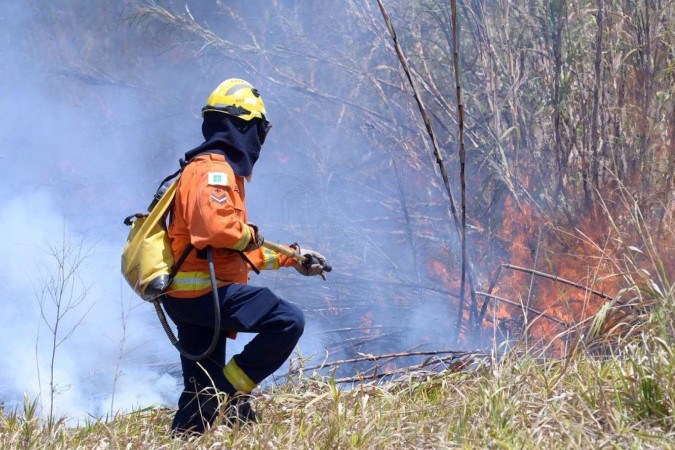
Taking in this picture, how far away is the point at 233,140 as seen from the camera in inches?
159

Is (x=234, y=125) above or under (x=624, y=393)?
above

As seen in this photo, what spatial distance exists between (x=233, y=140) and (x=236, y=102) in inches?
6.8

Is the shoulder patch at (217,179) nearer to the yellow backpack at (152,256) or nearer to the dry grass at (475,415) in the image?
the yellow backpack at (152,256)

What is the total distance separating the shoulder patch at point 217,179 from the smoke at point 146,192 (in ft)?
2.88

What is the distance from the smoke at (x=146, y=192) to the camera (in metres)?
6.36

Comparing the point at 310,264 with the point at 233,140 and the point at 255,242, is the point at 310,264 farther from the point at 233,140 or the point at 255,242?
the point at 233,140

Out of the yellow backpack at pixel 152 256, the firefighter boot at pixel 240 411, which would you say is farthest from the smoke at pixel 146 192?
the firefighter boot at pixel 240 411

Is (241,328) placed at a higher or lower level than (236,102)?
lower

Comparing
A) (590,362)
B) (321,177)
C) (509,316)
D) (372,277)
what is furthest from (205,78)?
(590,362)

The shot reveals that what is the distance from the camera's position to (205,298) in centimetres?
393

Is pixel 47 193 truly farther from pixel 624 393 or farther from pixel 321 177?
pixel 624 393

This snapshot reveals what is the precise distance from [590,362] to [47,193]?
7455 mm

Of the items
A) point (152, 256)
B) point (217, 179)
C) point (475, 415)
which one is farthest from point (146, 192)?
point (475, 415)

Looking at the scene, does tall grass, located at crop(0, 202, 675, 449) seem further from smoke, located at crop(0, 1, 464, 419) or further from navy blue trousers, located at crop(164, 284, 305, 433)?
smoke, located at crop(0, 1, 464, 419)
